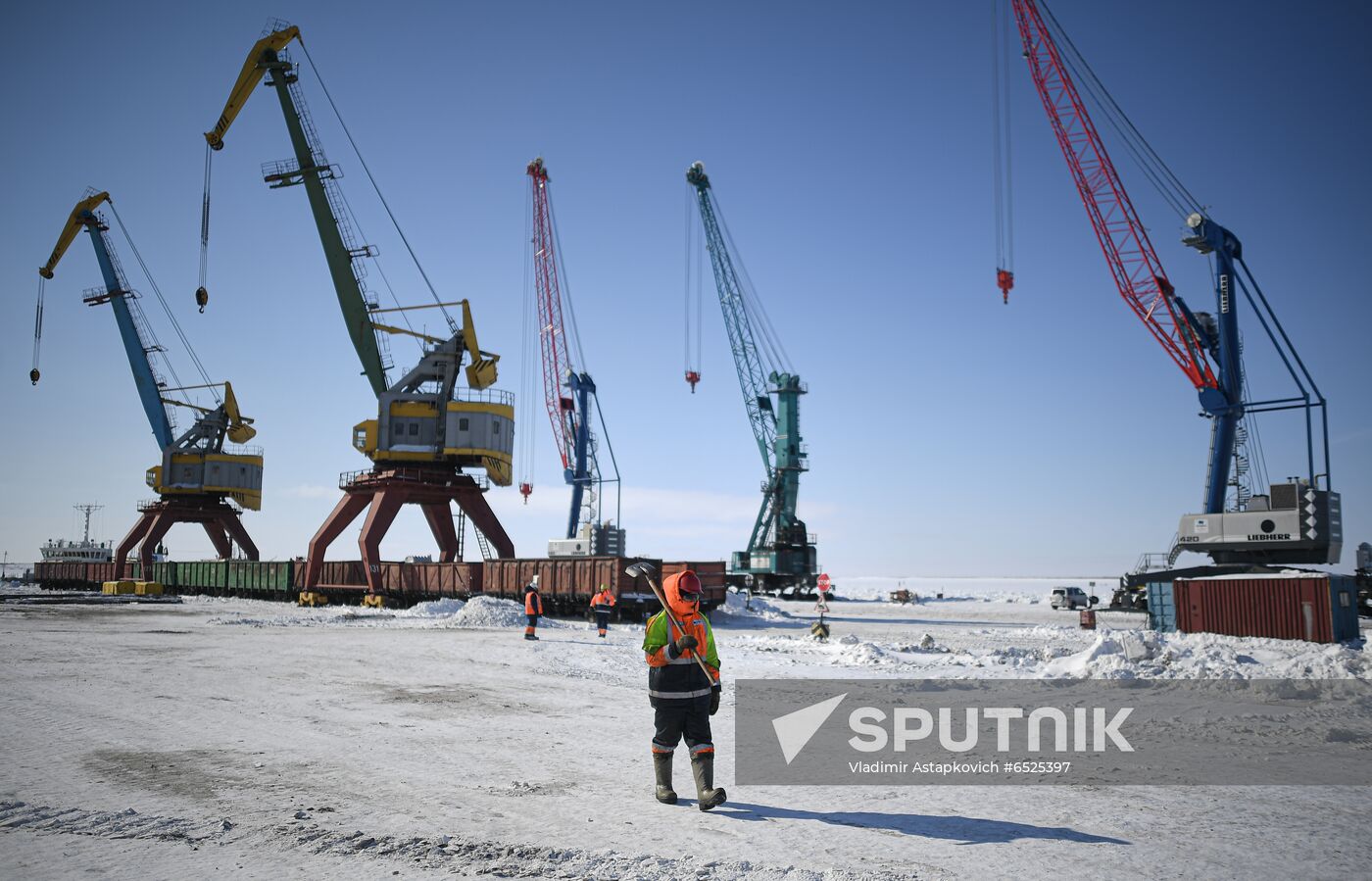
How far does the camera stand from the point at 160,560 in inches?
2557

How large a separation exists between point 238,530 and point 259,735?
64312mm

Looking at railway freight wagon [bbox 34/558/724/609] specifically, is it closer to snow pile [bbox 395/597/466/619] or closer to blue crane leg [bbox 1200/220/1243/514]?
snow pile [bbox 395/597/466/619]

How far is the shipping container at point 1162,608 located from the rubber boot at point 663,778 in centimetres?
2365

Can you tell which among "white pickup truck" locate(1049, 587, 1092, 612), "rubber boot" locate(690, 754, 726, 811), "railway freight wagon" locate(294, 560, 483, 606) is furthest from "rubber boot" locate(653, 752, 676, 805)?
"white pickup truck" locate(1049, 587, 1092, 612)

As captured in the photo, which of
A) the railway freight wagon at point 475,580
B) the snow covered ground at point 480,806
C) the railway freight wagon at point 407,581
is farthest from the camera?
the railway freight wagon at point 407,581

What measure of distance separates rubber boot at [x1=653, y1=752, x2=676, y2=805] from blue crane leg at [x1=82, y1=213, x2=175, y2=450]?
2777 inches

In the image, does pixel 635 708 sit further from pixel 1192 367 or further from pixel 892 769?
pixel 1192 367

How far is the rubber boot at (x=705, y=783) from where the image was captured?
6453mm

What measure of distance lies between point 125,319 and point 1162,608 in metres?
73.3

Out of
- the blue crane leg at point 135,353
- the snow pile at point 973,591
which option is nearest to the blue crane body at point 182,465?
the blue crane leg at point 135,353

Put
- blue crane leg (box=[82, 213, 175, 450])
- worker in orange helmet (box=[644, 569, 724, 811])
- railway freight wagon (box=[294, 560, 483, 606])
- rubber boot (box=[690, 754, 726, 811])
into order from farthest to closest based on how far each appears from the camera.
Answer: blue crane leg (box=[82, 213, 175, 450]) → railway freight wagon (box=[294, 560, 483, 606]) → worker in orange helmet (box=[644, 569, 724, 811]) → rubber boot (box=[690, 754, 726, 811])

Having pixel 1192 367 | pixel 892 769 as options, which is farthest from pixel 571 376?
pixel 892 769

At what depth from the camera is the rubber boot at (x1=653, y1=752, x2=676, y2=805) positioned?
21.9 ft

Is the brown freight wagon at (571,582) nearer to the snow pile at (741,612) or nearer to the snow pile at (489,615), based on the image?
the snow pile at (741,612)
